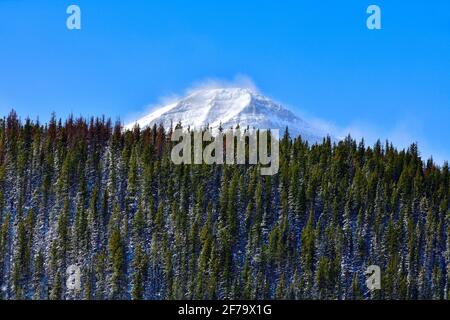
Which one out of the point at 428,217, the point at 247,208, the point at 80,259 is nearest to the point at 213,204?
the point at 247,208

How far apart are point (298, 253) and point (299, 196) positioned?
15.4 metres

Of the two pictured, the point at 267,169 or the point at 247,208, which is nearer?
the point at 247,208

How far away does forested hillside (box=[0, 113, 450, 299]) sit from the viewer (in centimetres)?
15988

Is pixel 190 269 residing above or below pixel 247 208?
below

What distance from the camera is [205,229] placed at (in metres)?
170

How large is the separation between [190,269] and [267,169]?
40.8 metres

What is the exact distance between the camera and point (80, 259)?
536 ft

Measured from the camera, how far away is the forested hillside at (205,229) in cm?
15988

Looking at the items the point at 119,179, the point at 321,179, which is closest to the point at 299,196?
the point at 321,179
